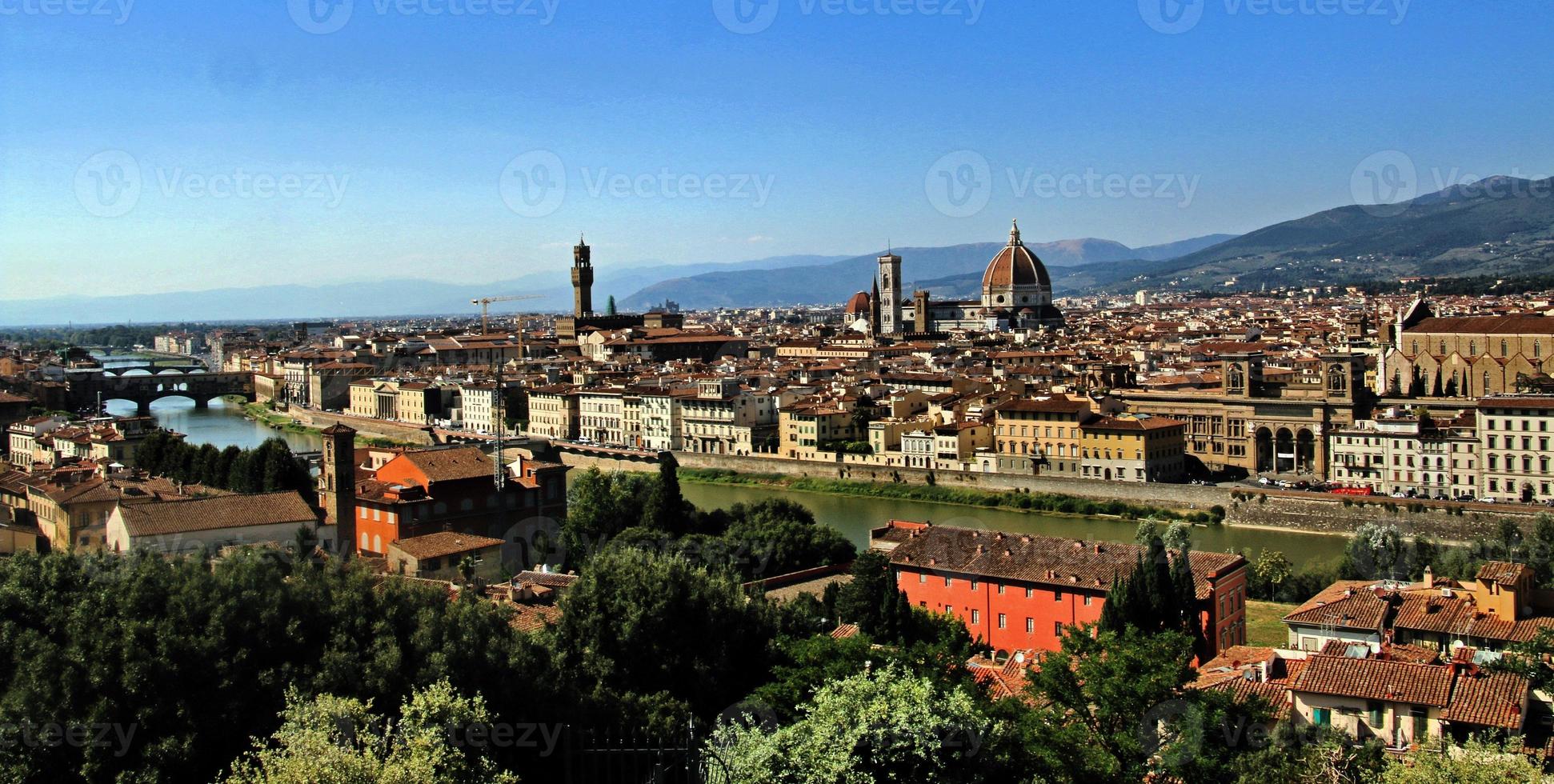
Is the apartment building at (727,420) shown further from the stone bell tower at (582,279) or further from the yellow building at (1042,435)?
the stone bell tower at (582,279)

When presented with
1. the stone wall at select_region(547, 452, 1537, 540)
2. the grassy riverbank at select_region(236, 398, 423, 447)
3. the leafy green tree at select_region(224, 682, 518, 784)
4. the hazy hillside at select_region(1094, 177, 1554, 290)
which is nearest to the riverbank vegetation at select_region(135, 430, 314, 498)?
the stone wall at select_region(547, 452, 1537, 540)

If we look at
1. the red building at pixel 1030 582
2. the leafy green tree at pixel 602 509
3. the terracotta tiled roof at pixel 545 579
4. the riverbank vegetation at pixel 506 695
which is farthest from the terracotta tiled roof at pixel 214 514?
the red building at pixel 1030 582

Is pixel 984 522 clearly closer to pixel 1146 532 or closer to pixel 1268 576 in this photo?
pixel 1146 532

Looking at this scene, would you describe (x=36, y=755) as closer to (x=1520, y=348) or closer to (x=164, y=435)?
(x=164, y=435)

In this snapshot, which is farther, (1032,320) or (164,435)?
(1032,320)

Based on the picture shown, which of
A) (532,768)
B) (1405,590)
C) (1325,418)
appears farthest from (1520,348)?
(532,768)

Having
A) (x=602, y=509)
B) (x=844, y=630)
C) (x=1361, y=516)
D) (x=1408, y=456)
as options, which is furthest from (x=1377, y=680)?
(x=1408, y=456)

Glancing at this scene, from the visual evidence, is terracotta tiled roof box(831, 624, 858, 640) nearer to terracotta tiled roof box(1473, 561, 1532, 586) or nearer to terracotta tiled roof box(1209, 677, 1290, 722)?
terracotta tiled roof box(1209, 677, 1290, 722)
